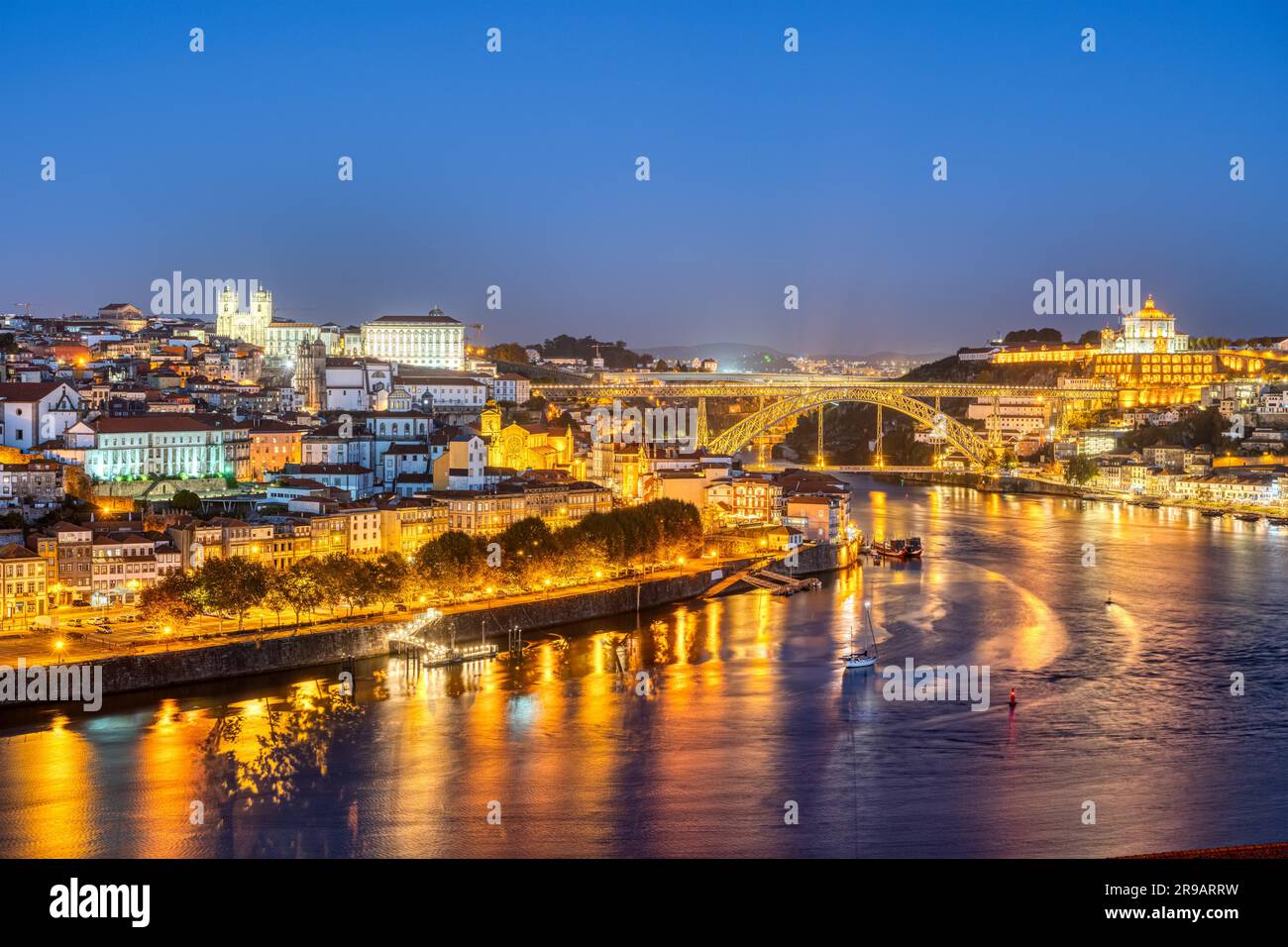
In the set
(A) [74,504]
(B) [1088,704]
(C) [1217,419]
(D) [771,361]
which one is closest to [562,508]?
(A) [74,504]

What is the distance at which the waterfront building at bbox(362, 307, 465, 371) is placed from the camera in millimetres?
19453

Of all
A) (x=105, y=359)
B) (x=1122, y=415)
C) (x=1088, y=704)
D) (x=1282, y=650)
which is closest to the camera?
(x=1088, y=704)

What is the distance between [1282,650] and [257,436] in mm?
8685

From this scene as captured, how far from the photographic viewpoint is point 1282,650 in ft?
28.3

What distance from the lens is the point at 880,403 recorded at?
76.6 feet

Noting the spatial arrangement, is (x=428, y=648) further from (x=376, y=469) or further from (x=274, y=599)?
(x=376, y=469)

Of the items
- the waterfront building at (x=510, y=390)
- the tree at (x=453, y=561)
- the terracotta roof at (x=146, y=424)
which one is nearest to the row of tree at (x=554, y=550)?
the tree at (x=453, y=561)

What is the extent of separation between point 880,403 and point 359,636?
53.6ft

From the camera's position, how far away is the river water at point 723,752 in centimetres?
498

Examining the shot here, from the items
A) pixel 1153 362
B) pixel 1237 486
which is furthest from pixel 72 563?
pixel 1153 362

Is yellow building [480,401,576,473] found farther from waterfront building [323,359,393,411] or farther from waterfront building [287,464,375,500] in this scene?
waterfront building [287,464,375,500]

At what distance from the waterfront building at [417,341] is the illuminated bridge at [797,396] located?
136 centimetres

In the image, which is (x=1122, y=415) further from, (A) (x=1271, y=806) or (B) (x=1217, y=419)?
(A) (x=1271, y=806)

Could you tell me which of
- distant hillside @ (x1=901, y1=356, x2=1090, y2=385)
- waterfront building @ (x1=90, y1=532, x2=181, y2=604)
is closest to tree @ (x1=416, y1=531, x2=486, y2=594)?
waterfront building @ (x1=90, y1=532, x2=181, y2=604)
